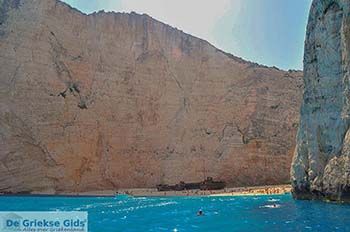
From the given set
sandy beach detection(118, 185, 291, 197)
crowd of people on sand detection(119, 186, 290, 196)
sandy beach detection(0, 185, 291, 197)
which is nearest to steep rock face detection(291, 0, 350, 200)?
sandy beach detection(118, 185, 291, 197)

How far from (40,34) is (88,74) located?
6.92 meters

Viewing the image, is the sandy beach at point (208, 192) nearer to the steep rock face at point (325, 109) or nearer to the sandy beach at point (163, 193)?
the sandy beach at point (163, 193)

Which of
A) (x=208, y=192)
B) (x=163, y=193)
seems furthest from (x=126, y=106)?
(x=208, y=192)

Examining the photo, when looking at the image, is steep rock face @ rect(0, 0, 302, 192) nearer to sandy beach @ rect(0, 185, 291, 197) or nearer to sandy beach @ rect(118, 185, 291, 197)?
sandy beach @ rect(0, 185, 291, 197)

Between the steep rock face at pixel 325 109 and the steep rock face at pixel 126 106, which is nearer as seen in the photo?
the steep rock face at pixel 325 109

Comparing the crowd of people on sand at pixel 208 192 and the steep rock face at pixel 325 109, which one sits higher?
the steep rock face at pixel 325 109

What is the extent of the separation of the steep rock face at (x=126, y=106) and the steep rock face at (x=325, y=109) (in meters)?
26.0

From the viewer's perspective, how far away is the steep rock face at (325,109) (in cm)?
2623

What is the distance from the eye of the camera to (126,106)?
5631 centimetres

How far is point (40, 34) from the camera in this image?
5206 cm

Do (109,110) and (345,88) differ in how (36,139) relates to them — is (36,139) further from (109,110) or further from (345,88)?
(345,88)

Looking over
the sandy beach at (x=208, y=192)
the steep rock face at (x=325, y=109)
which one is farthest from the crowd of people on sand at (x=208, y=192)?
the steep rock face at (x=325, y=109)

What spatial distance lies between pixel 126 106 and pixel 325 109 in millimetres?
31208

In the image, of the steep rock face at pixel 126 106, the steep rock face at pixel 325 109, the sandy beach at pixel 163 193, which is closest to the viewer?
the steep rock face at pixel 325 109
